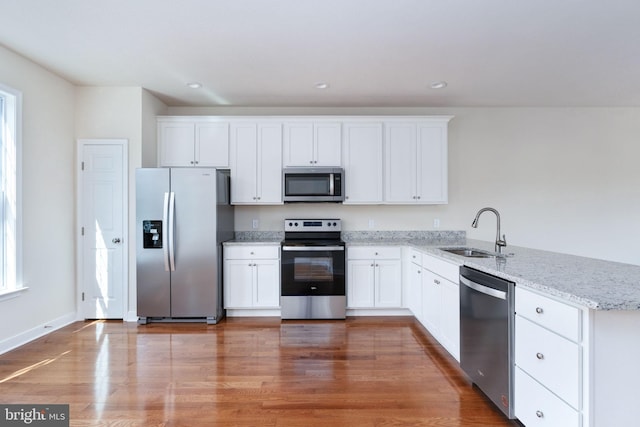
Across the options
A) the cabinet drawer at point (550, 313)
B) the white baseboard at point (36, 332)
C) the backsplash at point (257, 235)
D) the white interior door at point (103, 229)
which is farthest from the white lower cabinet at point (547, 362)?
the white baseboard at point (36, 332)

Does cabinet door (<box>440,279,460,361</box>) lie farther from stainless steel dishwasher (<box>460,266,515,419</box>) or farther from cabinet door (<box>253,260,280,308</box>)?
cabinet door (<box>253,260,280,308</box>)

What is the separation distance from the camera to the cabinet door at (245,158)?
3973mm

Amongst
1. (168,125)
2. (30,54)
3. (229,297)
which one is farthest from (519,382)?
(30,54)

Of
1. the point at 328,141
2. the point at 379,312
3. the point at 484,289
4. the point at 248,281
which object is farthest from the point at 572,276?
the point at 248,281

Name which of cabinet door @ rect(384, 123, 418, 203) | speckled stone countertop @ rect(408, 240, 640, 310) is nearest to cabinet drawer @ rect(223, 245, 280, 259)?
cabinet door @ rect(384, 123, 418, 203)

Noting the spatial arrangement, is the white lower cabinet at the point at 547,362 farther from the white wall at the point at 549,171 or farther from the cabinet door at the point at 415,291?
the white wall at the point at 549,171

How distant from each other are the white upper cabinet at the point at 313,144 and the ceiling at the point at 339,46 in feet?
1.22

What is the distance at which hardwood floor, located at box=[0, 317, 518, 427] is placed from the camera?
77.0 inches

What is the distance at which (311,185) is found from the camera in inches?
154

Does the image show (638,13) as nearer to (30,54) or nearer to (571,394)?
(571,394)

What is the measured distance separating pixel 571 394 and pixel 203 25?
3.15 meters

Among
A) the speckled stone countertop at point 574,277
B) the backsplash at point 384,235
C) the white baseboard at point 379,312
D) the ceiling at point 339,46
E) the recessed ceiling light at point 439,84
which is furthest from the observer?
the backsplash at point 384,235

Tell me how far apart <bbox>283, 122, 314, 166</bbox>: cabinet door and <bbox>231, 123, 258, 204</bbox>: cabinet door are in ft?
1.27

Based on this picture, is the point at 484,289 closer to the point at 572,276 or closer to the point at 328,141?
the point at 572,276
